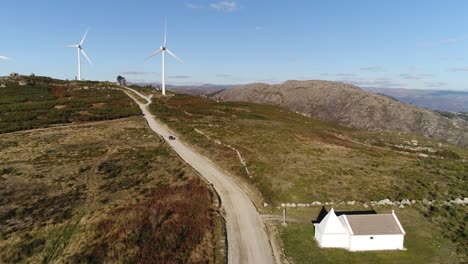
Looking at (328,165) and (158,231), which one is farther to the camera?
(328,165)

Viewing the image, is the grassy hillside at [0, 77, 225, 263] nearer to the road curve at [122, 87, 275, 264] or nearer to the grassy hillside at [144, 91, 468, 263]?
the road curve at [122, 87, 275, 264]

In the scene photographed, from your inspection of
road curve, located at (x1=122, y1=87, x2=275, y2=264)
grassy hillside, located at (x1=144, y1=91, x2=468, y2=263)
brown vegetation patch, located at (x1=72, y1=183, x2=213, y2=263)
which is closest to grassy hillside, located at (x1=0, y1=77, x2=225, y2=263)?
brown vegetation patch, located at (x1=72, y1=183, x2=213, y2=263)

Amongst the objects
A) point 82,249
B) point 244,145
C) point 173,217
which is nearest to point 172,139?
point 244,145

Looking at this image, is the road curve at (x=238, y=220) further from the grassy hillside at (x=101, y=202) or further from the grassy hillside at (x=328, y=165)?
the grassy hillside at (x=328, y=165)

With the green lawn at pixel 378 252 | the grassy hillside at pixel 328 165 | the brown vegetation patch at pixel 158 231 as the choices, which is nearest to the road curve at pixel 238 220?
the brown vegetation patch at pixel 158 231

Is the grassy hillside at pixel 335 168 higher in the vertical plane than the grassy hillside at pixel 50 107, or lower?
lower

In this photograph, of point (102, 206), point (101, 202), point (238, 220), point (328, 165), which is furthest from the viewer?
point (328, 165)

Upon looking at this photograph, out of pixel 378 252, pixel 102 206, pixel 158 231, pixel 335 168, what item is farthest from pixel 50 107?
pixel 378 252

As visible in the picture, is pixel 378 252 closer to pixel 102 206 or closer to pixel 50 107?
pixel 102 206
